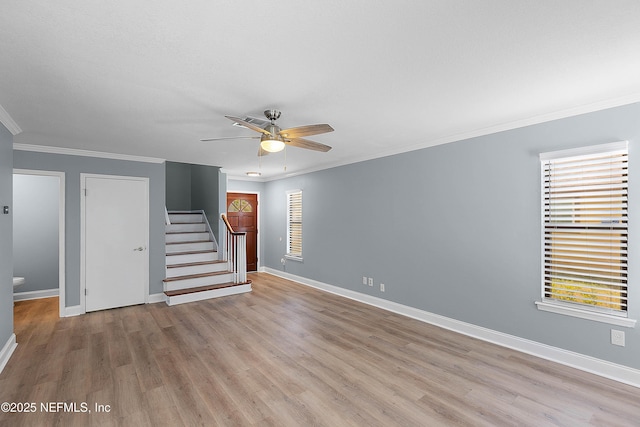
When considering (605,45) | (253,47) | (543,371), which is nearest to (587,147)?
(605,45)

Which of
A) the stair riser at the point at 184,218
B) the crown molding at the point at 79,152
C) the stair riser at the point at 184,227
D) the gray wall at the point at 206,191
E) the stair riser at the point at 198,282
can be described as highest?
the crown molding at the point at 79,152

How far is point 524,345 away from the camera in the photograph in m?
3.17

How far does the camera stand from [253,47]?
182cm

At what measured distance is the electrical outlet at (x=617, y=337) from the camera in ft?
8.59

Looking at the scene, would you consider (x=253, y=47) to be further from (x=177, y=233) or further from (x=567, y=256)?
(x=177, y=233)

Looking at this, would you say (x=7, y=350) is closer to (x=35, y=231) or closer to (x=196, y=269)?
(x=196, y=269)

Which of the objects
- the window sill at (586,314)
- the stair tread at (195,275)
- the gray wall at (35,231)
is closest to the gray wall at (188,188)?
the stair tread at (195,275)

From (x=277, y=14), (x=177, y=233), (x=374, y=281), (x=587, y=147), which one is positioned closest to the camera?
(x=277, y=14)

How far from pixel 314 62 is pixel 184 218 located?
634cm

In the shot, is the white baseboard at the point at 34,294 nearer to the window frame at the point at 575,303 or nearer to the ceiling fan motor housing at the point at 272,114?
the ceiling fan motor housing at the point at 272,114

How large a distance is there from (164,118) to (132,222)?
103 inches

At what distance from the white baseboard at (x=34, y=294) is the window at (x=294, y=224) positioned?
4478 mm

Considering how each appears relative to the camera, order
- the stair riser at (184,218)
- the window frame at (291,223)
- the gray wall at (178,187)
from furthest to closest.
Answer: the gray wall at (178,187)
the stair riser at (184,218)
the window frame at (291,223)

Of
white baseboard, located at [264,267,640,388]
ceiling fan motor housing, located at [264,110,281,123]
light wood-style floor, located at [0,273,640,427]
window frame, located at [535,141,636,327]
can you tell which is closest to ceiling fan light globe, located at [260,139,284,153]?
ceiling fan motor housing, located at [264,110,281,123]
